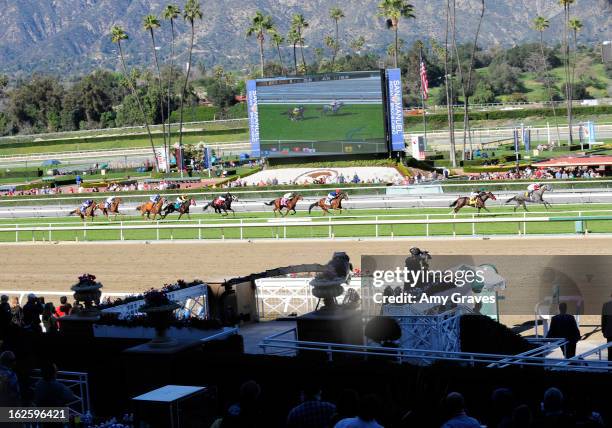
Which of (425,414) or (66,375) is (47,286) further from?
(425,414)

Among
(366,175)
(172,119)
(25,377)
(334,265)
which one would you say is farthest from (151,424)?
(172,119)

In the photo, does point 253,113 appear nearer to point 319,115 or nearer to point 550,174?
point 319,115

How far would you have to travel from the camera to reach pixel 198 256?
2020 cm

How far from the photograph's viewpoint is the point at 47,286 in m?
17.8

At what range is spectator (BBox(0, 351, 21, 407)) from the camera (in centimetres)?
658

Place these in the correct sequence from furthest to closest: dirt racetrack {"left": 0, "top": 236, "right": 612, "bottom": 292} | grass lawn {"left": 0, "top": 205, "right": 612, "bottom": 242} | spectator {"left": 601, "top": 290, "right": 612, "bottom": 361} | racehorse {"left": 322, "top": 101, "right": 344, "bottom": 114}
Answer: racehorse {"left": 322, "top": 101, "right": 344, "bottom": 114} < grass lawn {"left": 0, "top": 205, "right": 612, "bottom": 242} < dirt racetrack {"left": 0, "top": 236, "right": 612, "bottom": 292} < spectator {"left": 601, "top": 290, "right": 612, "bottom": 361}

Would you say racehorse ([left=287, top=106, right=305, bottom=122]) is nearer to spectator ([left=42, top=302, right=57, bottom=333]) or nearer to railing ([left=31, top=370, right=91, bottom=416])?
spectator ([left=42, top=302, right=57, bottom=333])

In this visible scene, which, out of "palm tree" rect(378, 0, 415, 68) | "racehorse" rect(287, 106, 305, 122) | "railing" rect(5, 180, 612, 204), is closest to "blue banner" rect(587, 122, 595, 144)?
"palm tree" rect(378, 0, 415, 68)

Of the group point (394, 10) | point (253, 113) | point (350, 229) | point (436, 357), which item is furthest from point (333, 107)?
point (436, 357)

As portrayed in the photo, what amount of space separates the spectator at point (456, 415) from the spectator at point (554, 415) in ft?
1.12

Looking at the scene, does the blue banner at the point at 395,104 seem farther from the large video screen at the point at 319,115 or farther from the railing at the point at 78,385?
the railing at the point at 78,385

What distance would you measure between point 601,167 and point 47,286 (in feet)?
77.9

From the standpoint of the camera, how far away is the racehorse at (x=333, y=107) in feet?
124

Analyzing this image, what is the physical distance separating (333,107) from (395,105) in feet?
8.55
